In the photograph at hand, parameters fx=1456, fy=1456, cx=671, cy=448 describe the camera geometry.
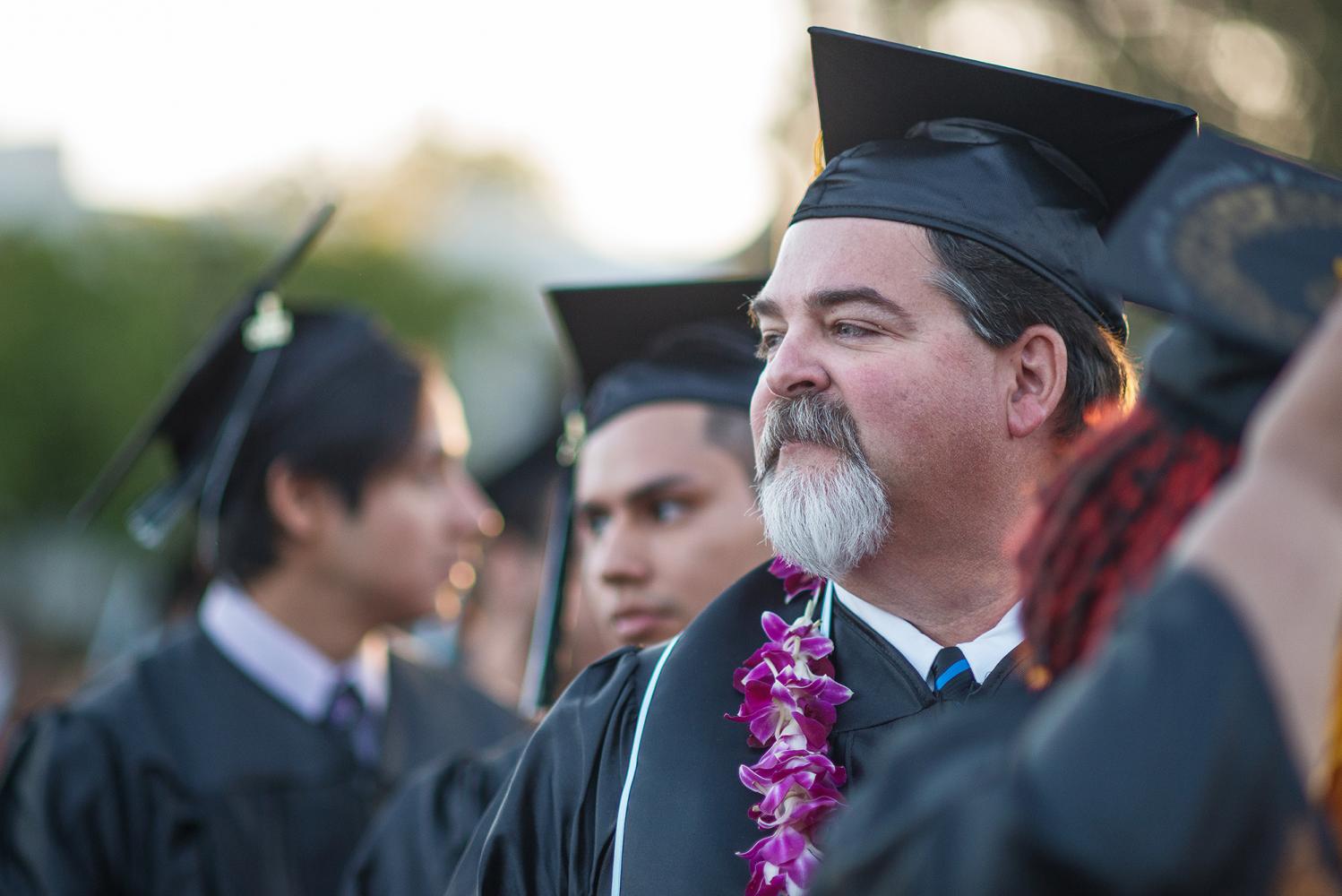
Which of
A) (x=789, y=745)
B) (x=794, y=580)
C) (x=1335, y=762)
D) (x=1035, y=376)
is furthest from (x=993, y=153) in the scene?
(x=1335, y=762)

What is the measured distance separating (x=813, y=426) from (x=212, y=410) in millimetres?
3000

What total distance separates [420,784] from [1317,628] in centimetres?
271

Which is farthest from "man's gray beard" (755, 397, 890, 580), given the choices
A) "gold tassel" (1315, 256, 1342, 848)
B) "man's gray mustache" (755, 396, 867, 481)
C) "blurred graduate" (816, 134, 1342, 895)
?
"gold tassel" (1315, 256, 1342, 848)

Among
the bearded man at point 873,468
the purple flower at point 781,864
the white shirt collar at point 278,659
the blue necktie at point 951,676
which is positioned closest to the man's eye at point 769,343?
the bearded man at point 873,468

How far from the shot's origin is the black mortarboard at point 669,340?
3861mm

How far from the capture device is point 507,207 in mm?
48812

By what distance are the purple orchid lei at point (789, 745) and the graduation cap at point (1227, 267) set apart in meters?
0.91

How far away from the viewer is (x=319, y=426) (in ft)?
15.3

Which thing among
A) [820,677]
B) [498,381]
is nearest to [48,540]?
[498,381]

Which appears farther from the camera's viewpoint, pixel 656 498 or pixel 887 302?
pixel 656 498

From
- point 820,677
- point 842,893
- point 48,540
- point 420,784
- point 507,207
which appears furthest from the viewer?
point 507,207

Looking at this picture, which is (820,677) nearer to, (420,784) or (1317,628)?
(1317,628)

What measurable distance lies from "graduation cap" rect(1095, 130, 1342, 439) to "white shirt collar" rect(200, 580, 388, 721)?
3.35 m

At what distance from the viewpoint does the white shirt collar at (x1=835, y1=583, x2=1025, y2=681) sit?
2.27m
